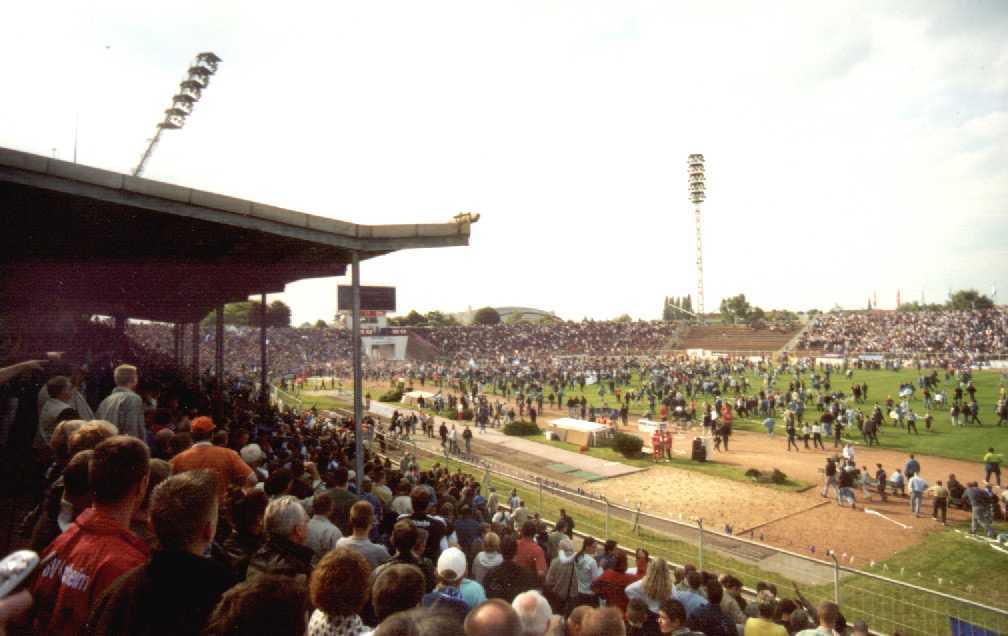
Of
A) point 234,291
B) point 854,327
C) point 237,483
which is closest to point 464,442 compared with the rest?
point 234,291

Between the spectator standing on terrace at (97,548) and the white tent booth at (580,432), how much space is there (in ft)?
80.7

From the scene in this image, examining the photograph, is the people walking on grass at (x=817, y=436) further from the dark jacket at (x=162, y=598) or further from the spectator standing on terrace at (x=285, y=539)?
the dark jacket at (x=162, y=598)

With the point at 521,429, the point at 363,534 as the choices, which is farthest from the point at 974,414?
the point at 363,534

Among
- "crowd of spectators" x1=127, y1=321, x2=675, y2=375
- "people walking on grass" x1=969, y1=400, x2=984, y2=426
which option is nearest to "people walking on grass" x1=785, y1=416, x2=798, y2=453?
"people walking on grass" x1=969, y1=400, x2=984, y2=426

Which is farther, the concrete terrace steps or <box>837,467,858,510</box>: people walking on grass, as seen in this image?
the concrete terrace steps

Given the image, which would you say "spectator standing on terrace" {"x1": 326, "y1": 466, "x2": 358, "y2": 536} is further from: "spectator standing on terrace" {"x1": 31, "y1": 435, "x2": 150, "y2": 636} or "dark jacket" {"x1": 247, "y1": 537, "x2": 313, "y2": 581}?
"spectator standing on terrace" {"x1": 31, "y1": 435, "x2": 150, "y2": 636}

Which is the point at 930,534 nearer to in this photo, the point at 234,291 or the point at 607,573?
the point at 607,573

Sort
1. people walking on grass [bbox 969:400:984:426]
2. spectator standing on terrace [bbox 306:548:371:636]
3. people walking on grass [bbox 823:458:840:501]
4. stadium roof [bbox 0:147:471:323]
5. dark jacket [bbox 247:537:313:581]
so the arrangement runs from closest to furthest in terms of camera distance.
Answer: spectator standing on terrace [bbox 306:548:371:636] < dark jacket [bbox 247:537:313:581] < stadium roof [bbox 0:147:471:323] < people walking on grass [bbox 823:458:840:501] < people walking on grass [bbox 969:400:984:426]

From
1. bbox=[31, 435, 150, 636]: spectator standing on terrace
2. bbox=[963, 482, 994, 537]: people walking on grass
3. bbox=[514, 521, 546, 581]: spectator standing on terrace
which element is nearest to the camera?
bbox=[31, 435, 150, 636]: spectator standing on terrace

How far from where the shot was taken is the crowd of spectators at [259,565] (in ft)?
6.86

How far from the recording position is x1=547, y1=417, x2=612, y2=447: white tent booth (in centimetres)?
2611

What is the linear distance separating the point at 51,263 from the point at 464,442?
16984 mm

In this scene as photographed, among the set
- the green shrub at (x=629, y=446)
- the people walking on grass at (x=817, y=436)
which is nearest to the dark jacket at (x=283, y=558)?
the green shrub at (x=629, y=446)

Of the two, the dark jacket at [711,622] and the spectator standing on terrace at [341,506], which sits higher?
the spectator standing on terrace at [341,506]
